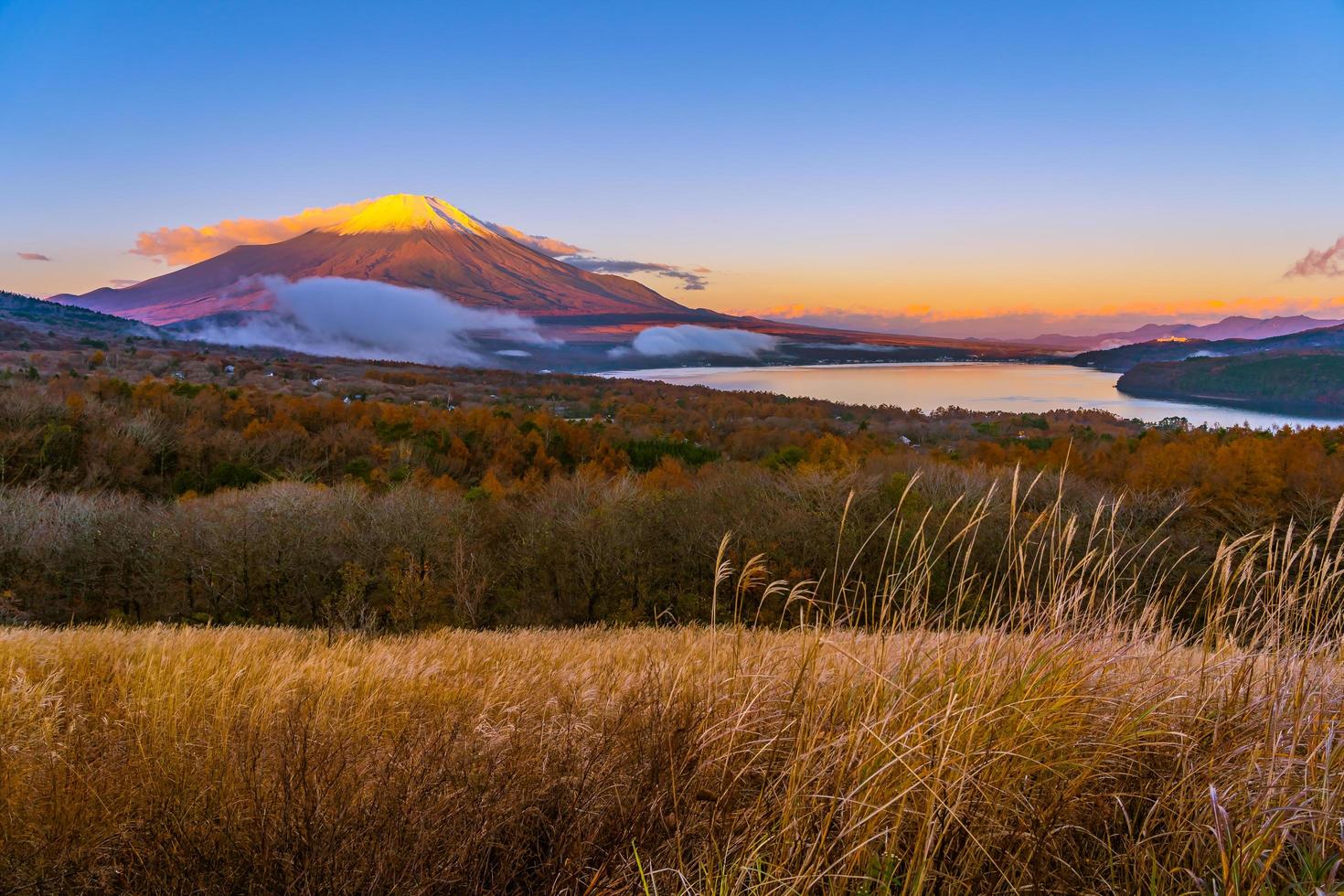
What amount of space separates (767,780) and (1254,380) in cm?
12053

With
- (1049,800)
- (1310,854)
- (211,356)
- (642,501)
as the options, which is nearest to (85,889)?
(1049,800)

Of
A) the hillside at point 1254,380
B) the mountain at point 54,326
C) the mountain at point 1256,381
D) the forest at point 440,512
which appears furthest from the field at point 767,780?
the mountain at point 54,326

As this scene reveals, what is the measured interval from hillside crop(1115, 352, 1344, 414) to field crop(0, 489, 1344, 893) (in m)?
102

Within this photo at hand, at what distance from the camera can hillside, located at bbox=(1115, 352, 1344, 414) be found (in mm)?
84812

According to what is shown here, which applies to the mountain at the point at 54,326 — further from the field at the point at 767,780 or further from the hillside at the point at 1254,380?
the hillside at the point at 1254,380

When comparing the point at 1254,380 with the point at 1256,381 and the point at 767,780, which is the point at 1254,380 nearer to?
the point at 1256,381

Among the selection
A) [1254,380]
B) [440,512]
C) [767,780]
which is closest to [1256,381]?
[1254,380]

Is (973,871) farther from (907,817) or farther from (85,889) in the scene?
(85,889)

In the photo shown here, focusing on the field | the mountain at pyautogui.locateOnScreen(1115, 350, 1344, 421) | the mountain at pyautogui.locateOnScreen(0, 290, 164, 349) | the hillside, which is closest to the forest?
the field

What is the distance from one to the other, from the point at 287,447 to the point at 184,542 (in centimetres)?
2912

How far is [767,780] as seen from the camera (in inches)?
102

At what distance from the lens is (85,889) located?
8.38 ft

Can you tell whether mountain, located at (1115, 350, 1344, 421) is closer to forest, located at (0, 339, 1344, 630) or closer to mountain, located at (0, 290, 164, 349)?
forest, located at (0, 339, 1344, 630)

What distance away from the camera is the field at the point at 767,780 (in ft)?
7.40
